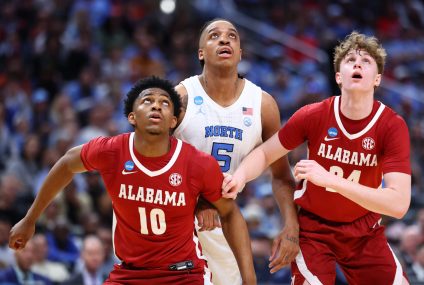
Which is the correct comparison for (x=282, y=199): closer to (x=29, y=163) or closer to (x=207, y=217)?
(x=207, y=217)

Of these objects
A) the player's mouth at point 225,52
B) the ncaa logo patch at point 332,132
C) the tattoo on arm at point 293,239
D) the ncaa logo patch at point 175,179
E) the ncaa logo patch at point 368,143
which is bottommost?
the tattoo on arm at point 293,239

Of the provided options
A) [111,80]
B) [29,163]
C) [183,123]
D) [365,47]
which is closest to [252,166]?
[183,123]

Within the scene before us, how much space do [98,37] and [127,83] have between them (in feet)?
5.15

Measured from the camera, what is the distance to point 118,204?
5.30 meters

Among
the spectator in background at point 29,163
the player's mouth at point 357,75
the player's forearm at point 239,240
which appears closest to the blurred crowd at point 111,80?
the spectator in background at point 29,163

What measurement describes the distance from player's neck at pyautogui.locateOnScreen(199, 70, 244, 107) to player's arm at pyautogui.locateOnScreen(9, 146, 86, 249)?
47.2 inches

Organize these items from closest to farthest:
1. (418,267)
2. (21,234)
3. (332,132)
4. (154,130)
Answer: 1. (154,130)
2. (332,132)
3. (21,234)
4. (418,267)

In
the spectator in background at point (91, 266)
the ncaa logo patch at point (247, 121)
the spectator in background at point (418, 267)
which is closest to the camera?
the ncaa logo patch at point (247, 121)

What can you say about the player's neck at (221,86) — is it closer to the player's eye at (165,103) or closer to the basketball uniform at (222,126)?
the basketball uniform at (222,126)

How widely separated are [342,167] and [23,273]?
4.13 m

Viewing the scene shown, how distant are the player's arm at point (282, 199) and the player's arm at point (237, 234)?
215 mm

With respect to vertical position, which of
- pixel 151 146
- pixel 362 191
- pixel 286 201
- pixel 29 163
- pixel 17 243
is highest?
pixel 151 146

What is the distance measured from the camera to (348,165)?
5.39 metres

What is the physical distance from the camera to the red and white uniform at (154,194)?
5.22 metres
